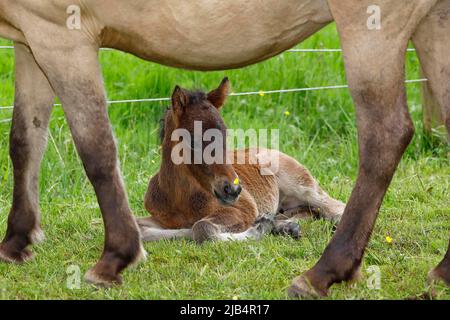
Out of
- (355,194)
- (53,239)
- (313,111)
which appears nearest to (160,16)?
(355,194)

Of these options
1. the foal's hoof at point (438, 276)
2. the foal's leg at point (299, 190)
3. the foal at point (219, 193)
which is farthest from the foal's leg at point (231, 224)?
the foal's hoof at point (438, 276)

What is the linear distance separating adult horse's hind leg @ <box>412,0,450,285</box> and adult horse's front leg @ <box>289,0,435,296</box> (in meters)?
0.26

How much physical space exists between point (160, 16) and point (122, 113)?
3801mm

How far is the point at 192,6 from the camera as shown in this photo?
491 centimetres

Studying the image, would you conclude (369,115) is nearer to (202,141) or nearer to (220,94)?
(202,141)

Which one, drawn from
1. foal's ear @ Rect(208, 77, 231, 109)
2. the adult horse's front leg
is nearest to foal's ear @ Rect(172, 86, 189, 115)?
foal's ear @ Rect(208, 77, 231, 109)

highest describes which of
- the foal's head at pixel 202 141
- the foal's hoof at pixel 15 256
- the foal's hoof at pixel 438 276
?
the foal's head at pixel 202 141

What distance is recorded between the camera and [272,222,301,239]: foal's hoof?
6213 millimetres

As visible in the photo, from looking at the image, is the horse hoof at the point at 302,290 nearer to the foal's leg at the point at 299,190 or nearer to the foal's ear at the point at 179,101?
the foal's ear at the point at 179,101

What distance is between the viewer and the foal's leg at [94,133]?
500 cm

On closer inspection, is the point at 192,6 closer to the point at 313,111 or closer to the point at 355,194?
the point at 355,194

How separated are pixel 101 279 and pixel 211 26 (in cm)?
146

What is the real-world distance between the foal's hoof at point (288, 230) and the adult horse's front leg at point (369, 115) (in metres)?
1.45

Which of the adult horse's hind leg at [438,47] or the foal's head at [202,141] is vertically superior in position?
the adult horse's hind leg at [438,47]
